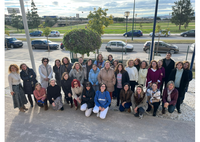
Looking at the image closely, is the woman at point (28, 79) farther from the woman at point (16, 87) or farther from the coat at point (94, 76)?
the coat at point (94, 76)

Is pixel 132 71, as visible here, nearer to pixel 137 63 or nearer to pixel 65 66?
pixel 137 63

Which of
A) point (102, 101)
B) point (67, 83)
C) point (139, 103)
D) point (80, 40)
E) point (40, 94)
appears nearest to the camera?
point (139, 103)

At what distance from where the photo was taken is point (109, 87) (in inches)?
216

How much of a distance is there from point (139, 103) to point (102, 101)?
131 centimetres

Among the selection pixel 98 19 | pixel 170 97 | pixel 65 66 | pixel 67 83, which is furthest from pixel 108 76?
pixel 98 19

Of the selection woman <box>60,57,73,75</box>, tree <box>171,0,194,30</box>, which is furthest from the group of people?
tree <box>171,0,194,30</box>

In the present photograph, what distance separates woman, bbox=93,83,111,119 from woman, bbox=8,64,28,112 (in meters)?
2.90

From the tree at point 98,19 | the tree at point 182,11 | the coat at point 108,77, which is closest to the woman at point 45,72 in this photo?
the coat at point 108,77

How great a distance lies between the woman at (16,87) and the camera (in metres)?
4.92

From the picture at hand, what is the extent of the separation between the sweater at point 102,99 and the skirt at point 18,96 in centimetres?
289

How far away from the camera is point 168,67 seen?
561 centimetres

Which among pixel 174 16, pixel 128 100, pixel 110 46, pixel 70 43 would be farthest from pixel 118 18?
pixel 128 100

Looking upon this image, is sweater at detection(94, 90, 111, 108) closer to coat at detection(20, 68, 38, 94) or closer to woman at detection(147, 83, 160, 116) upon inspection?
woman at detection(147, 83, 160, 116)

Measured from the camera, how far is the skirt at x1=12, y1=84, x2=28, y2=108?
16.7 feet
